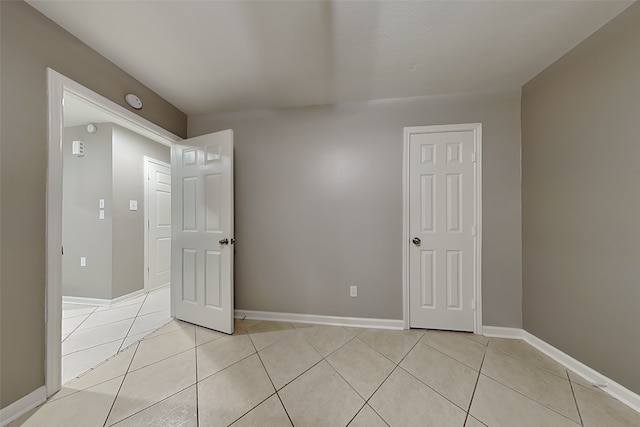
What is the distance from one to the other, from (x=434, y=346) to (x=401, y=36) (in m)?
2.42

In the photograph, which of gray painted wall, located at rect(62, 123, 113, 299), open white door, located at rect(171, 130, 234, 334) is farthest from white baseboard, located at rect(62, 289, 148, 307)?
open white door, located at rect(171, 130, 234, 334)

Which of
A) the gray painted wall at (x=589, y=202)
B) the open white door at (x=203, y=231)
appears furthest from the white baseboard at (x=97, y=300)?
the gray painted wall at (x=589, y=202)

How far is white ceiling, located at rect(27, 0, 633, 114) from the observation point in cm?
125

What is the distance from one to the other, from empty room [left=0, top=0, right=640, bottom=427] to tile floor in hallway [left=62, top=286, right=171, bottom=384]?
25 millimetres

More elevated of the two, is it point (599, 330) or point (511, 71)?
point (511, 71)

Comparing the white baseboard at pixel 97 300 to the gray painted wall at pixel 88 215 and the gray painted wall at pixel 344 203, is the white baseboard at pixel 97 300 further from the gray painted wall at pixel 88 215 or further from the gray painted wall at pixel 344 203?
the gray painted wall at pixel 344 203

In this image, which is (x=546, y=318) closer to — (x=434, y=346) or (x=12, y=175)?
(x=434, y=346)

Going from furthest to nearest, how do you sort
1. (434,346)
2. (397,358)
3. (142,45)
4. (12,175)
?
(434,346) < (397,358) < (142,45) < (12,175)

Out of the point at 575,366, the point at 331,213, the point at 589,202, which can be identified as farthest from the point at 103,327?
the point at 589,202

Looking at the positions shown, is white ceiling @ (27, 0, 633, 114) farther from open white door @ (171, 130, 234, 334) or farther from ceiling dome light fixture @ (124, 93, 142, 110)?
open white door @ (171, 130, 234, 334)

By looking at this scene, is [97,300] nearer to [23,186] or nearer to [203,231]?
[203,231]

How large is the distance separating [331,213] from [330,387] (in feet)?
4.74

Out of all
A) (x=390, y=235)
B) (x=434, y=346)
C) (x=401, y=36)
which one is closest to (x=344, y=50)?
(x=401, y=36)

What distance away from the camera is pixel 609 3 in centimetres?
123
